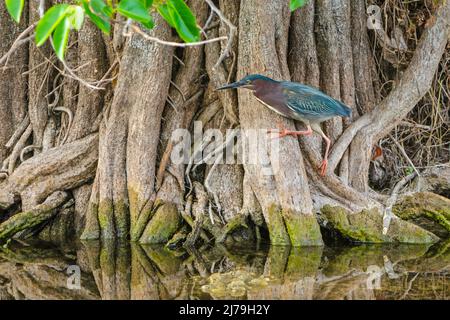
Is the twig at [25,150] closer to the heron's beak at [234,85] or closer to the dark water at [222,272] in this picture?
the dark water at [222,272]

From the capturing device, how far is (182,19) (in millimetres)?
3729

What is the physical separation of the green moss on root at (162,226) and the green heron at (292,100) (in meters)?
1.13

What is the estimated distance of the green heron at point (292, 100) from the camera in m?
6.21

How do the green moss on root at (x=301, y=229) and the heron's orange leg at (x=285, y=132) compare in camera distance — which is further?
the heron's orange leg at (x=285, y=132)

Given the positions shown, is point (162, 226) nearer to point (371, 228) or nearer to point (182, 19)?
point (371, 228)

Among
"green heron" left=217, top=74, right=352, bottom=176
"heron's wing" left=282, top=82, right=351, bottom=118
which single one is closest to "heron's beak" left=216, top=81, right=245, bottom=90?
"green heron" left=217, top=74, right=352, bottom=176

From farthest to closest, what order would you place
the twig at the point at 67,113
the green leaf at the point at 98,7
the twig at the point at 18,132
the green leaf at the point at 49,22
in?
the twig at the point at 18,132
the twig at the point at 67,113
the green leaf at the point at 98,7
the green leaf at the point at 49,22

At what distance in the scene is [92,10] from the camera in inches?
146

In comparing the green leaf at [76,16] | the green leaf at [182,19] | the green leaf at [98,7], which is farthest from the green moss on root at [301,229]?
the green leaf at [76,16]

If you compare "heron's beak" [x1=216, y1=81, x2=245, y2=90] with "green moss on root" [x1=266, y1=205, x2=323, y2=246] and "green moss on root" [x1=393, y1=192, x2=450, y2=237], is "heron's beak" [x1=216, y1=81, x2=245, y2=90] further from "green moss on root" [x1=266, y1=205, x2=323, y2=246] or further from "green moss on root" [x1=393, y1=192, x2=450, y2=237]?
"green moss on root" [x1=393, y1=192, x2=450, y2=237]

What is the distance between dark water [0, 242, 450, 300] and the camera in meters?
4.86

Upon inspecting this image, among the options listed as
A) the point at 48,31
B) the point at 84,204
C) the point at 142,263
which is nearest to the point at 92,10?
the point at 48,31

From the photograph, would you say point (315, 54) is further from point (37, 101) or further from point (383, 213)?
point (37, 101)

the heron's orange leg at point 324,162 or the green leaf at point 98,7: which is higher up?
the green leaf at point 98,7
